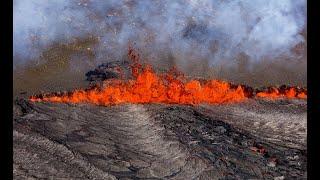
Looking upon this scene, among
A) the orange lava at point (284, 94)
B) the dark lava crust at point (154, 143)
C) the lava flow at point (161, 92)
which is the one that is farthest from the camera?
the orange lava at point (284, 94)

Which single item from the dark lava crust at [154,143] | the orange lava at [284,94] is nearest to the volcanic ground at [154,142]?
the dark lava crust at [154,143]

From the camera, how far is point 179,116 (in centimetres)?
1658

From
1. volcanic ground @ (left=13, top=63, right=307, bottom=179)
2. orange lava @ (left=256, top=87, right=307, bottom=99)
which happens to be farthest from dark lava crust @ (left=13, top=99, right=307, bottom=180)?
orange lava @ (left=256, top=87, right=307, bottom=99)

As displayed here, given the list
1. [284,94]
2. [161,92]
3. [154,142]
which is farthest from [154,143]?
[284,94]

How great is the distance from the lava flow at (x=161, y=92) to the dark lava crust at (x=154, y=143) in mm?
2296

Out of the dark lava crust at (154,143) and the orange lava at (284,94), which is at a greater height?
Result: the orange lava at (284,94)

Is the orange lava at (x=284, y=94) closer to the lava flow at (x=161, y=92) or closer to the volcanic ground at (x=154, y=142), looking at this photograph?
the lava flow at (x=161, y=92)

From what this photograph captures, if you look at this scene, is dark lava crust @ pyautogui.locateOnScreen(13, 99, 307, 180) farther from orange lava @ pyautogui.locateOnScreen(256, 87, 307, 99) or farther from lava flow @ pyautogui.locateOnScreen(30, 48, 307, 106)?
orange lava @ pyautogui.locateOnScreen(256, 87, 307, 99)

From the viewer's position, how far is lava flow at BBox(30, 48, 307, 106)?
20.7 metres

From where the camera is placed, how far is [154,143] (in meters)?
13.0

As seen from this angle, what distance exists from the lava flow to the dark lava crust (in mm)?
2296

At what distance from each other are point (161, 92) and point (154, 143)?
889cm

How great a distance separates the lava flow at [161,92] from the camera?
20.7m

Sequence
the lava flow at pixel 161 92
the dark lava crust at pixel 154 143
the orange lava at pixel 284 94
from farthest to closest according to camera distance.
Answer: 1. the orange lava at pixel 284 94
2. the lava flow at pixel 161 92
3. the dark lava crust at pixel 154 143
